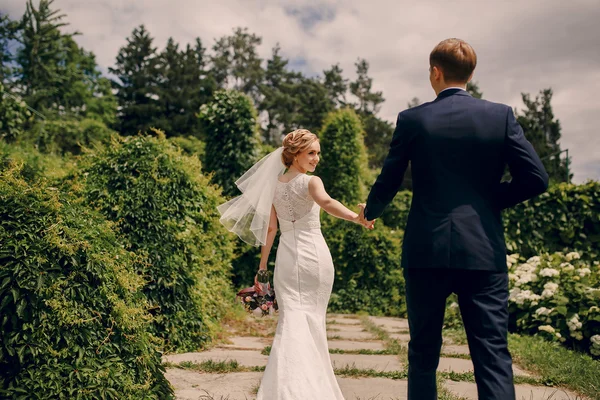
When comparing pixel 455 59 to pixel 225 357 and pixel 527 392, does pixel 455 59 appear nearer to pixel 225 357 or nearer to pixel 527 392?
pixel 527 392

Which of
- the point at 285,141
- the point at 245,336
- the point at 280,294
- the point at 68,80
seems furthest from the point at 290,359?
the point at 68,80

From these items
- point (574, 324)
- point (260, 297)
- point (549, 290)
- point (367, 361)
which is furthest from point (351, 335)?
point (260, 297)

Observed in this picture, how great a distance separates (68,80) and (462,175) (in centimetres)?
3759

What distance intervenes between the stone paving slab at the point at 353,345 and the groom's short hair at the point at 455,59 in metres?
3.82

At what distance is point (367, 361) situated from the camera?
520cm

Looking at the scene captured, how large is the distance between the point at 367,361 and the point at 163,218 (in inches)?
93.6

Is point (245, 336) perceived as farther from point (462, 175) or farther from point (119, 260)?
point (462, 175)

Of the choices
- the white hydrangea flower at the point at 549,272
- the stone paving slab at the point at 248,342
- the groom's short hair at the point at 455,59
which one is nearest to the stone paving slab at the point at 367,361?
the stone paving slab at the point at 248,342

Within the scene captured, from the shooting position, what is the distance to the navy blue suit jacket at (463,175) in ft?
8.32

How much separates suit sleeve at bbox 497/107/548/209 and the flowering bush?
3.55 m

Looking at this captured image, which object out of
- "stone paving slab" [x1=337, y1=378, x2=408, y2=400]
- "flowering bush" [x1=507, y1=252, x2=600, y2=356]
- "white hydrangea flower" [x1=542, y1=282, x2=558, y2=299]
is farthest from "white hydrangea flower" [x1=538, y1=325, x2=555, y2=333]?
"stone paving slab" [x1=337, y1=378, x2=408, y2=400]

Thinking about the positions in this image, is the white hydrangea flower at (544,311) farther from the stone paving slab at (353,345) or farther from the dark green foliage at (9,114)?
the dark green foliage at (9,114)

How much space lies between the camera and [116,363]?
2.91 m

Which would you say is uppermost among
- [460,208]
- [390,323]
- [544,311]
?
[460,208]
